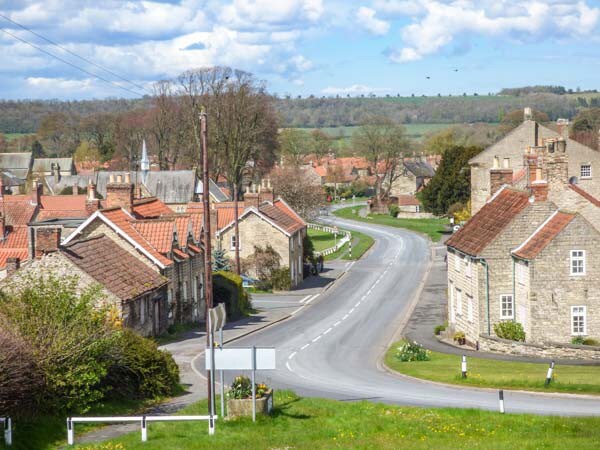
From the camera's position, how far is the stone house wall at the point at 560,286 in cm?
4125

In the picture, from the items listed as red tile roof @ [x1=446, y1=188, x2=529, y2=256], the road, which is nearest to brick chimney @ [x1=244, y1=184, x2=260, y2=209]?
the road

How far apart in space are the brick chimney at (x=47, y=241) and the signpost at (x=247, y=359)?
16829mm

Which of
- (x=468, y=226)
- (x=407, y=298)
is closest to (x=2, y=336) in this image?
(x=468, y=226)

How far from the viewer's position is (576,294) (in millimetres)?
41500

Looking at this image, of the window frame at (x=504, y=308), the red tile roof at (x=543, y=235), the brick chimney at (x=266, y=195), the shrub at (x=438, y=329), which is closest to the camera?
the red tile roof at (x=543, y=235)

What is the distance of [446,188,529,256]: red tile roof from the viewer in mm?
44219

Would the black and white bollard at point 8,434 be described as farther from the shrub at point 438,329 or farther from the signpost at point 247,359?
the shrub at point 438,329

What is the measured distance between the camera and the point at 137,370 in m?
27.8

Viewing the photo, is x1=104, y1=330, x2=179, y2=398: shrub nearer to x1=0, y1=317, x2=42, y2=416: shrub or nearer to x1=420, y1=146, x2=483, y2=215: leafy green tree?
x1=0, y1=317, x2=42, y2=416: shrub

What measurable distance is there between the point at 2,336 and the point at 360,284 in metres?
52.5

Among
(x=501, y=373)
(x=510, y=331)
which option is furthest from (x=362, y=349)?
(x=501, y=373)

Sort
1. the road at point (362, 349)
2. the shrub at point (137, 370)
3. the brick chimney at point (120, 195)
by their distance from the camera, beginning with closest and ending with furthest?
the shrub at point (137, 370)
the road at point (362, 349)
the brick chimney at point (120, 195)

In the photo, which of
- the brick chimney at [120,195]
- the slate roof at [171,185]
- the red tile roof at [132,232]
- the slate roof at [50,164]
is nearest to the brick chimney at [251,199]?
the brick chimney at [120,195]

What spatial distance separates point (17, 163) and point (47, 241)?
13969 cm
